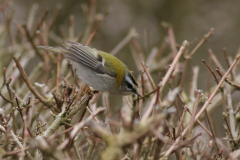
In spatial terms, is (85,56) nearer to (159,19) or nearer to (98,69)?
(98,69)

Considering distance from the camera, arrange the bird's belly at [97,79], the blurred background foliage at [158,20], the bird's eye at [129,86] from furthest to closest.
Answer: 1. the blurred background foliage at [158,20]
2. the bird's belly at [97,79]
3. the bird's eye at [129,86]

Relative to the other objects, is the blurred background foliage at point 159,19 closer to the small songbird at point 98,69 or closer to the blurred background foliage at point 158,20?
the blurred background foliage at point 158,20

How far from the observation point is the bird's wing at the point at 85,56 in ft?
9.97

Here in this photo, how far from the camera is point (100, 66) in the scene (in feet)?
10.4

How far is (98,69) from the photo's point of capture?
3168 millimetres

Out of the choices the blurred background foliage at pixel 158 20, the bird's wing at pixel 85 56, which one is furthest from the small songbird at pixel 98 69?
the blurred background foliage at pixel 158 20

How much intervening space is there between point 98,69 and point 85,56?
21 cm

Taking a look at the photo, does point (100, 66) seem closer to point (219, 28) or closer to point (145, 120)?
point (145, 120)

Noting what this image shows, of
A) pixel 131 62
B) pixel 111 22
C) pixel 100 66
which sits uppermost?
pixel 111 22

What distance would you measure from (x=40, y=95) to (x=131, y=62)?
491 centimetres

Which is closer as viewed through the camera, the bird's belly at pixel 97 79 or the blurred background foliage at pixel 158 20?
the bird's belly at pixel 97 79

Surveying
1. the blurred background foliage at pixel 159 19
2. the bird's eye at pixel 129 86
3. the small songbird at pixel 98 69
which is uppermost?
the blurred background foliage at pixel 159 19

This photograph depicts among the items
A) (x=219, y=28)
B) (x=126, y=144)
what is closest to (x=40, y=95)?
(x=126, y=144)

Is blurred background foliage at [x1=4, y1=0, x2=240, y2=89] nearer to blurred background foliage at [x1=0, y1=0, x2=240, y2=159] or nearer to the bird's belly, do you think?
blurred background foliage at [x1=0, y1=0, x2=240, y2=159]
